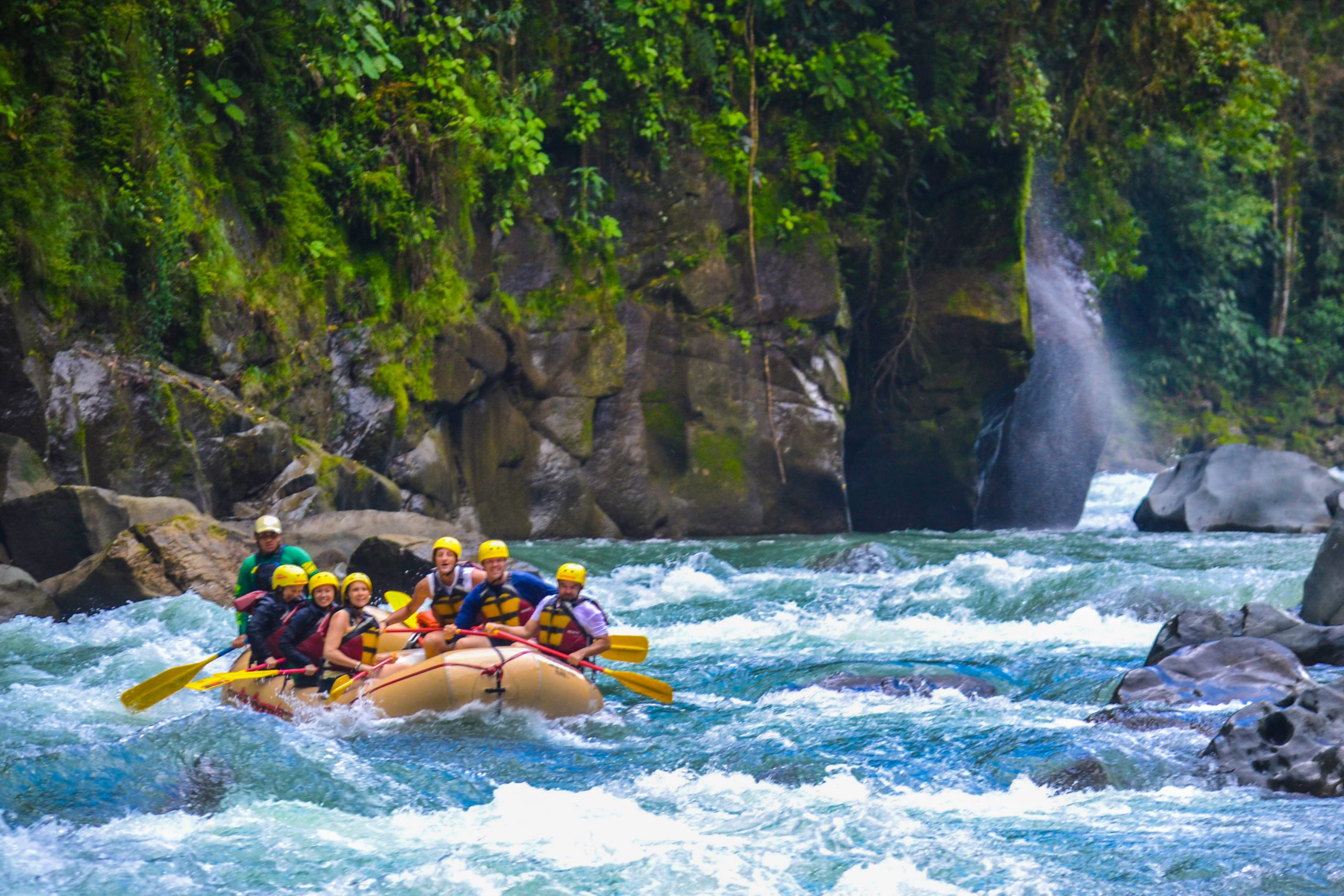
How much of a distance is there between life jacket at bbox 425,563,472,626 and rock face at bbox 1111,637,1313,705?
364 cm

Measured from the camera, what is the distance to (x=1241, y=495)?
51.5 ft

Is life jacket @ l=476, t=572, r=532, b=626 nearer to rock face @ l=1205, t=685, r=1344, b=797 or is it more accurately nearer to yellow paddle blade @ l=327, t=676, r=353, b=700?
yellow paddle blade @ l=327, t=676, r=353, b=700

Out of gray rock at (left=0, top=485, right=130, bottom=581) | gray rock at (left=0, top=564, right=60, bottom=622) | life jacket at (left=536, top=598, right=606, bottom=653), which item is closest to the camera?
life jacket at (left=536, top=598, right=606, bottom=653)

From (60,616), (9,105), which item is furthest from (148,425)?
(9,105)

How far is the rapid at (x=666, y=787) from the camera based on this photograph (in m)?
4.76

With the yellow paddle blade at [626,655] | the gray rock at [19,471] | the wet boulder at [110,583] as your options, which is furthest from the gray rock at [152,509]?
the yellow paddle blade at [626,655]

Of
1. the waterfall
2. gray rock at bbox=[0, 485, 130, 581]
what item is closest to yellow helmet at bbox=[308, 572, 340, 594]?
Result: gray rock at bbox=[0, 485, 130, 581]

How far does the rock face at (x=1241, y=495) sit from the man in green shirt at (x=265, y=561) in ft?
37.2

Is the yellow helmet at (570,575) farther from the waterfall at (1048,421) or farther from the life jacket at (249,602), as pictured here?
the waterfall at (1048,421)

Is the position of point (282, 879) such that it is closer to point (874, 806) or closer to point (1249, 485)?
point (874, 806)

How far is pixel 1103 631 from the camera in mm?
9523

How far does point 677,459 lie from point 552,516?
5.32 feet

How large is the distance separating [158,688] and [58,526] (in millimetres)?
2802

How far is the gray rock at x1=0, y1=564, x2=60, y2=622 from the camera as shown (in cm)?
888
